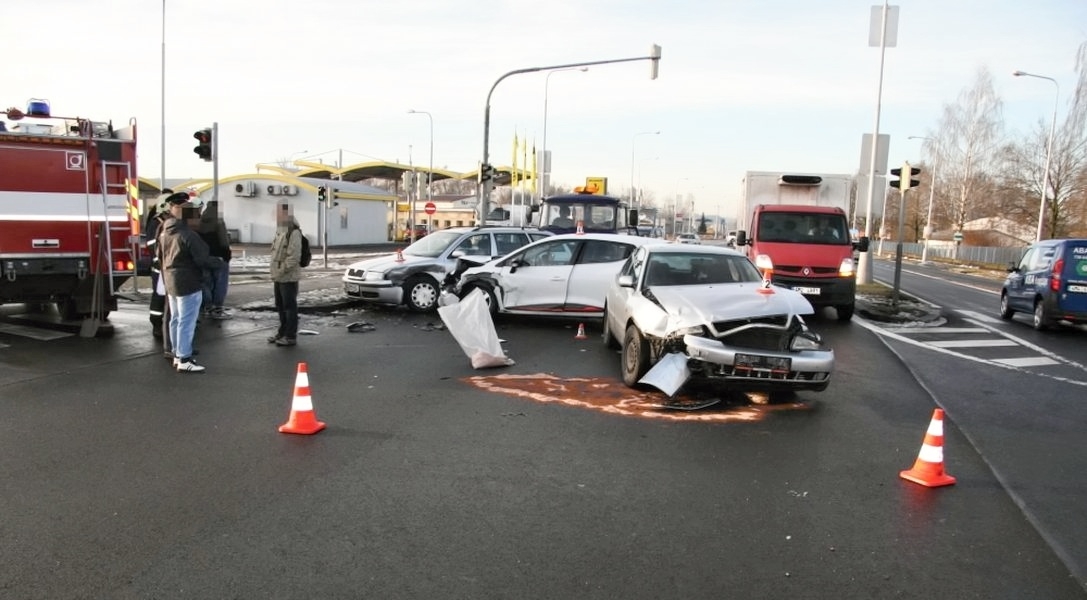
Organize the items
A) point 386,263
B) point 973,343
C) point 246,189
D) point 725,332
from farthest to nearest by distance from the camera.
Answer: point 246,189, point 386,263, point 973,343, point 725,332

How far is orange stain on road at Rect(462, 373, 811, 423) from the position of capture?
7.04 m

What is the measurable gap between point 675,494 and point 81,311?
366 inches

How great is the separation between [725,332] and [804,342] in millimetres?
820

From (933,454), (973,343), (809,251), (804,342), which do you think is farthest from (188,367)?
(973,343)

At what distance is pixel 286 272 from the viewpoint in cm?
1034

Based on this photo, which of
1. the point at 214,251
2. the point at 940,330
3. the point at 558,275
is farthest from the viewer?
the point at 940,330

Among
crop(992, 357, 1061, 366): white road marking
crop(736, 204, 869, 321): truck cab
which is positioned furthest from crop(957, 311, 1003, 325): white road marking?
crop(992, 357, 1061, 366): white road marking

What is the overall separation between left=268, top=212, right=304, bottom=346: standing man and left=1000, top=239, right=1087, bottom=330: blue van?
12876mm

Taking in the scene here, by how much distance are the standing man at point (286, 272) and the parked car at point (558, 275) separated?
3.27 meters

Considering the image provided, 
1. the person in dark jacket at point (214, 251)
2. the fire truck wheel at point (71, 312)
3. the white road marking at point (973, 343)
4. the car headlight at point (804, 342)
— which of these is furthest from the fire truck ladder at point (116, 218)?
the white road marking at point (973, 343)

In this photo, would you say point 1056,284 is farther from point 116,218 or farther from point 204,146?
point 204,146

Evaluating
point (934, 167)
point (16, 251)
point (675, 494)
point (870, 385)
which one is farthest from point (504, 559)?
point (934, 167)

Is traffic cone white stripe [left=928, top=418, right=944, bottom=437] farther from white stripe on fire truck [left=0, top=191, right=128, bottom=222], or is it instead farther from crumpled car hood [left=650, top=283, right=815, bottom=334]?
white stripe on fire truck [left=0, top=191, right=128, bottom=222]

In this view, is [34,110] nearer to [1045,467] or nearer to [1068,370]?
[1045,467]
